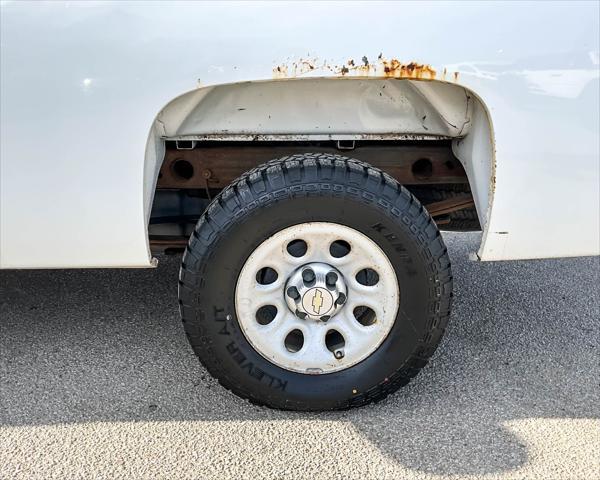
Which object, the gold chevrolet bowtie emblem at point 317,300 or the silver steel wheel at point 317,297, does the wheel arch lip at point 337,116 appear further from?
the gold chevrolet bowtie emblem at point 317,300

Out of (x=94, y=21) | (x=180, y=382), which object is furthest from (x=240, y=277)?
(x=94, y=21)

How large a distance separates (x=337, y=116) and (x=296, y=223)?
47 cm

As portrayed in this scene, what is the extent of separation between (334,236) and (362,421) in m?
0.71

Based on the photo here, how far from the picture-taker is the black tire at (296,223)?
2.37 metres

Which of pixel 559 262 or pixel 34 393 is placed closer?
pixel 34 393

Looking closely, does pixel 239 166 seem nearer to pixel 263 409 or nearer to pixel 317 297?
pixel 317 297

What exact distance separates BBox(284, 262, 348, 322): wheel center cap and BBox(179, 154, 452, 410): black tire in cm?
20

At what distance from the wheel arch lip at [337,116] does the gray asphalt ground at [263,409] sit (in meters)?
0.77

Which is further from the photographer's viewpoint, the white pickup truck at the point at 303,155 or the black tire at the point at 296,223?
the black tire at the point at 296,223

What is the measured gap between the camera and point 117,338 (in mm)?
3086

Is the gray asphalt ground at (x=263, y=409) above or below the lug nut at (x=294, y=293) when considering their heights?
below

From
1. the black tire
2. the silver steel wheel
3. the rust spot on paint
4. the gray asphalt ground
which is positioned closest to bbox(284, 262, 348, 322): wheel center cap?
the silver steel wheel

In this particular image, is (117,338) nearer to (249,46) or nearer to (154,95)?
(154,95)

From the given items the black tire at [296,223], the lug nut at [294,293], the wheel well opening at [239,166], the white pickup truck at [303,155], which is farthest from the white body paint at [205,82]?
the lug nut at [294,293]
